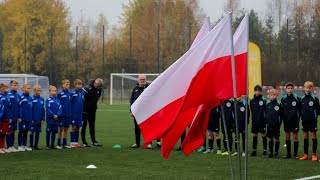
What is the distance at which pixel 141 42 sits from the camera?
58.3m

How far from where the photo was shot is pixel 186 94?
7.08 meters

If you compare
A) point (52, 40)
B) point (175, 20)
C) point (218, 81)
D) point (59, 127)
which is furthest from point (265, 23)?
point (218, 81)

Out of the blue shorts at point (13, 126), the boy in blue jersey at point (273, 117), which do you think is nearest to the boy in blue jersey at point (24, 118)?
the blue shorts at point (13, 126)

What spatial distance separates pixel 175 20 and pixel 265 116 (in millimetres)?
48132

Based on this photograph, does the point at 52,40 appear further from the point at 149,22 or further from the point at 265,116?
the point at 265,116

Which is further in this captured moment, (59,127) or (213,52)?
(59,127)

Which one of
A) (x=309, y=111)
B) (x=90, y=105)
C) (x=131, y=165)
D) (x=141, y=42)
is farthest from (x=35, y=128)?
(x=141, y=42)

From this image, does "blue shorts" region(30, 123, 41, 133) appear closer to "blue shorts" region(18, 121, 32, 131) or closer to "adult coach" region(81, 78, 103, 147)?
"blue shorts" region(18, 121, 32, 131)

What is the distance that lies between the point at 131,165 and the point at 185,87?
631 cm

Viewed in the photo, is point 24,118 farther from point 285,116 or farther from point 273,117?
point 285,116

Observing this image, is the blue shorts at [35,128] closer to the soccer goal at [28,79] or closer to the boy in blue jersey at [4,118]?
the boy in blue jersey at [4,118]

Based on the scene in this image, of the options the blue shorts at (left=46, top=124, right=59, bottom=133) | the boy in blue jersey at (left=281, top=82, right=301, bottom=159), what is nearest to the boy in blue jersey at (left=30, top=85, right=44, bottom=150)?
the blue shorts at (left=46, top=124, right=59, bottom=133)

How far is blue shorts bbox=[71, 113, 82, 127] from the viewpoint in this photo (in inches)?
674

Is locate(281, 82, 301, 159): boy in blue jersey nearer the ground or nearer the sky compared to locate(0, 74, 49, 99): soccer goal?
nearer the ground
